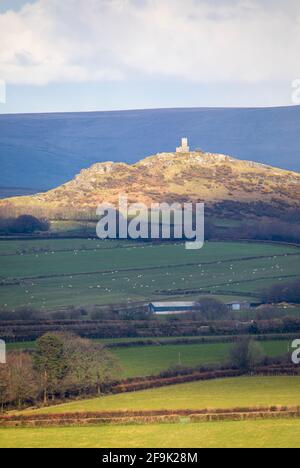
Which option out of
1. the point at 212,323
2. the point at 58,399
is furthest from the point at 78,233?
the point at 58,399

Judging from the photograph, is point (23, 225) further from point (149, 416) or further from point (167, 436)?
point (167, 436)

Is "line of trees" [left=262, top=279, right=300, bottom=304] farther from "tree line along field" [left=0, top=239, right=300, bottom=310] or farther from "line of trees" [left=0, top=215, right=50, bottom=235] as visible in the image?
A: "line of trees" [left=0, top=215, right=50, bottom=235]

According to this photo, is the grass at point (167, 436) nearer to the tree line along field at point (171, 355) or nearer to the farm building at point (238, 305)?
the tree line along field at point (171, 355)

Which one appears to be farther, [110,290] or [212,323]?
[110,290]

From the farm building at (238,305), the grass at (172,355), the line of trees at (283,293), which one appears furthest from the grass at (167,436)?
the line of trees at (283,293)

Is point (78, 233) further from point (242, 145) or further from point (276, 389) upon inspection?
point (242, 145)
